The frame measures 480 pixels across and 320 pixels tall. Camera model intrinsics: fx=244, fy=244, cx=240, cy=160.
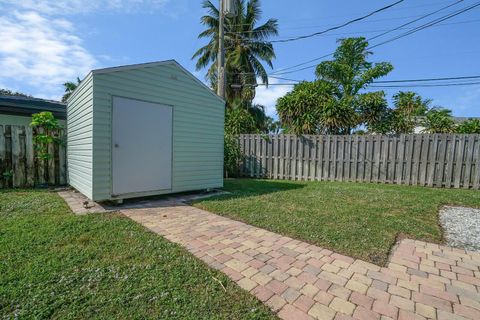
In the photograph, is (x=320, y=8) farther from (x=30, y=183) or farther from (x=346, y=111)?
(x=30, y=183)

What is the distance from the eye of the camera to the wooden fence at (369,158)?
22.6 ft

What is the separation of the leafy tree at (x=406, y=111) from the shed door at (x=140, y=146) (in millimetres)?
7873

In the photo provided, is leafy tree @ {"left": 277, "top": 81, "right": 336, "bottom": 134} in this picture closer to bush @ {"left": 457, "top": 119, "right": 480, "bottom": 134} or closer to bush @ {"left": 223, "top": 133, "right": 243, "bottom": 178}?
bush @ {"left": 223, "top": 133, "right": 243, "bottom": 178}

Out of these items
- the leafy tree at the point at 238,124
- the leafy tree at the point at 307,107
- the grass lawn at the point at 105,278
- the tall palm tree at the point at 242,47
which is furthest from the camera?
the tall palm tree at the point at 242,47

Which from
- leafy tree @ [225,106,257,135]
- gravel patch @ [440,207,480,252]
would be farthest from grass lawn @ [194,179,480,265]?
leafy tree @ [225,106,257,135]

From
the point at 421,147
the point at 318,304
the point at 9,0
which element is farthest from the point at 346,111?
the point at 9,0

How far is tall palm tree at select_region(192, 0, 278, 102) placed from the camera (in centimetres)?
1586

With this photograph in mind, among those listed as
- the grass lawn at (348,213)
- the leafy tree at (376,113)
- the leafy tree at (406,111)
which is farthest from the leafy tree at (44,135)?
the leafy tree at (406,111)

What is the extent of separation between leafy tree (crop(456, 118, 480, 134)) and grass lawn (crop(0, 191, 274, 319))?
8.91 metres

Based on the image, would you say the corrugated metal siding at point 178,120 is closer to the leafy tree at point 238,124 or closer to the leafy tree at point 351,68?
the leafy tree at point 238,124

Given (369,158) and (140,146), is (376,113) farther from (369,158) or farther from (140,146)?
(140,146)

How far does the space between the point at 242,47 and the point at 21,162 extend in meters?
13.7

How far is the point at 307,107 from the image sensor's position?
942 centimetres

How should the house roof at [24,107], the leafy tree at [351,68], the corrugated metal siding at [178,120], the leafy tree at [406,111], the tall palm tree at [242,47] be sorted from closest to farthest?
the corrugated metal siding at [178,120]
the house roof at [24,107]
the leafy tree at [406,111]
the leafy tree at [351,68]
the tall palm tree at [242,47]
